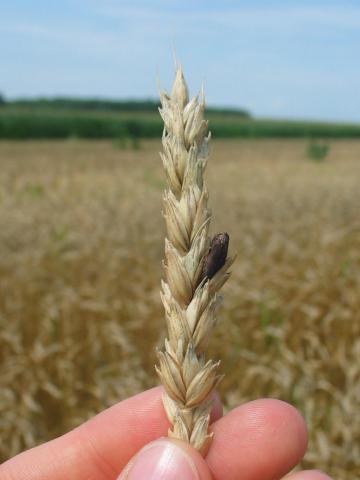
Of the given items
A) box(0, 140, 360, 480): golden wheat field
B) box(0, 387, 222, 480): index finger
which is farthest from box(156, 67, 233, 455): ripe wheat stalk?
box(0, 140, 360, 480): golden wheat field

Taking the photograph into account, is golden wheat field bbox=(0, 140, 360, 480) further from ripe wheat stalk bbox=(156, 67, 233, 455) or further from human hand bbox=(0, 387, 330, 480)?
ripe wheat stalk bbox=(156, 67, 233, 455)

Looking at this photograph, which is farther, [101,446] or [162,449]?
[101,446]

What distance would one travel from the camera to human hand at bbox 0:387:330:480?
1312 mm

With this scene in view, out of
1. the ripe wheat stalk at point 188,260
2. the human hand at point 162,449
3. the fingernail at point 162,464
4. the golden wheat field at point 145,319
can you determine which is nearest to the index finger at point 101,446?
the human hand at point 162,449

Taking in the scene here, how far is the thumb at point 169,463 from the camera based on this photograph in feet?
4.09

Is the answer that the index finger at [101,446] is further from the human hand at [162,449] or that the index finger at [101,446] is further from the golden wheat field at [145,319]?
the golden wheat field at [145,319]

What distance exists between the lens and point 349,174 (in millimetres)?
15297

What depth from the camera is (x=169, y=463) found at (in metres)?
1.26

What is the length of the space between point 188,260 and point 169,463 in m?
0.46

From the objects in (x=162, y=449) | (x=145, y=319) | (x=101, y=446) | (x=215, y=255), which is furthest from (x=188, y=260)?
(x=145, y=319)

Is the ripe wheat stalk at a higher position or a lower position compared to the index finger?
higher

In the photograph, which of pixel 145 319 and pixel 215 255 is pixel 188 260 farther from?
pixel 145 319

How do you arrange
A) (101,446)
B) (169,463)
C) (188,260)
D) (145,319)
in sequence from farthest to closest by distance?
(145,319) → (101,446) → (169,463) → (188,260)

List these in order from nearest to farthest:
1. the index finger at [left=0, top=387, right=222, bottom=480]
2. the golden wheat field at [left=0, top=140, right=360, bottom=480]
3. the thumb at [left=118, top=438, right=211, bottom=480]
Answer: the thumb at [left=118, top=438, right=211, bottom=480] → the index finger at [left=0, top=387, right=222, bottom=480] → the golden wheat field at [left=0, top=140, right=360, bottom=480]
